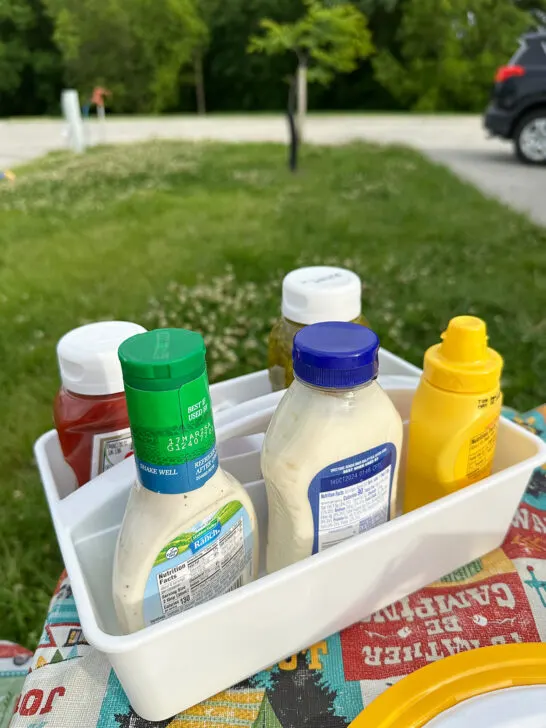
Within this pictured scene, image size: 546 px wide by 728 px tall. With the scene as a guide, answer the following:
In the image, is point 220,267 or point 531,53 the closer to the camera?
point 220,267

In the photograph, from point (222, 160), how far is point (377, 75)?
9.69 meters

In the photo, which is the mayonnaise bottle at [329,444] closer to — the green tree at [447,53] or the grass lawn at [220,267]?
the grass lawn at [220,267]

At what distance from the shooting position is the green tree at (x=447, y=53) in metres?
12.1

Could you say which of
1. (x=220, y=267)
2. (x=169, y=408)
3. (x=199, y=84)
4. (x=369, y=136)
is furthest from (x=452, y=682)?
(x=199, y=84)

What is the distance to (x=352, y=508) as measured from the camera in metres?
0.52

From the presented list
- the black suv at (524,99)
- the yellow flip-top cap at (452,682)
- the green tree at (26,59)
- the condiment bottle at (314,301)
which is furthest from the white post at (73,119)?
the yellow flip-top cap at (452,682)

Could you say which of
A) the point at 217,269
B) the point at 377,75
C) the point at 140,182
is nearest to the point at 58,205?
the point at 140,182

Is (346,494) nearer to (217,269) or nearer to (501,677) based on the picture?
(501,677)

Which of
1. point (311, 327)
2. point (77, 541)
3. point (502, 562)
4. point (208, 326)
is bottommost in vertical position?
point (208, 326)

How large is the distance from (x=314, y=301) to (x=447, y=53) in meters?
14.6

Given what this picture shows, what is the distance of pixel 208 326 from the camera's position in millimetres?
2025

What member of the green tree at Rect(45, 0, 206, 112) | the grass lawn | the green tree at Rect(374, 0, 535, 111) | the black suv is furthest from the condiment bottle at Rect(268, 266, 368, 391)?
the green tree at Rect(374, 0, 535, 111)

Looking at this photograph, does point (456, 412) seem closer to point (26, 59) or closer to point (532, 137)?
point (532, 137)

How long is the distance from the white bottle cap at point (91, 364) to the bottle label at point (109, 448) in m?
0.04
